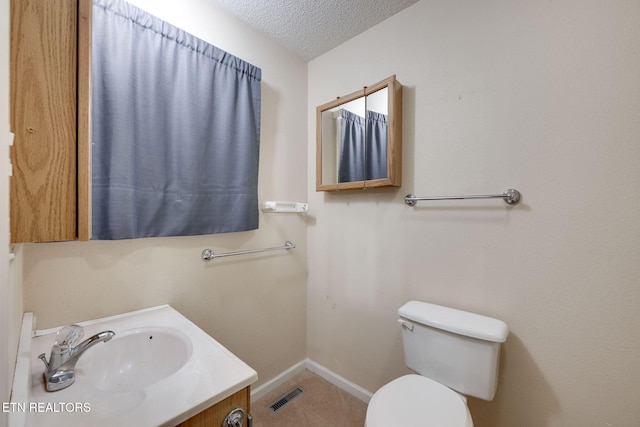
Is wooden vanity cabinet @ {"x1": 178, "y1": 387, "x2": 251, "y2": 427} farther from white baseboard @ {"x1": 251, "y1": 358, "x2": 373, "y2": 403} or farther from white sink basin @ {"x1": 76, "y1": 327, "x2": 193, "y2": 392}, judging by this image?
white baseboard @ {"x1": 251, "y1": 358, "x2": 373, "y2": 403}

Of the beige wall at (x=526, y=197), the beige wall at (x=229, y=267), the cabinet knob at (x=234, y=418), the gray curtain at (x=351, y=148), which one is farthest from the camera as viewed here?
the gray curtain at (x=351, y=148)

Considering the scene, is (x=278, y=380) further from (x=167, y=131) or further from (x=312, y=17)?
(x=312, y=17)

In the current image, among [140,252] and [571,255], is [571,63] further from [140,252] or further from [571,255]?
[140,252]

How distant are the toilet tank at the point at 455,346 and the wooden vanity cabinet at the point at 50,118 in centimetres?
131

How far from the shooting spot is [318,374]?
1.94 m

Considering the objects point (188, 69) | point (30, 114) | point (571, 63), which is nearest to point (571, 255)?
point (571, 63)

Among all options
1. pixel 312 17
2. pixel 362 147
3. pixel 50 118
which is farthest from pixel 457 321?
pixel 312 17

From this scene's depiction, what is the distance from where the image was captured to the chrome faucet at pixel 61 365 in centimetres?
76

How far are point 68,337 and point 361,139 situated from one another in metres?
1.56

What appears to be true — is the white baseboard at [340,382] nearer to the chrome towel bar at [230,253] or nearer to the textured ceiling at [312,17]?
the chrome towel bar at [230,253]

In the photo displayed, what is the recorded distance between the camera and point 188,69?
51.3 inches

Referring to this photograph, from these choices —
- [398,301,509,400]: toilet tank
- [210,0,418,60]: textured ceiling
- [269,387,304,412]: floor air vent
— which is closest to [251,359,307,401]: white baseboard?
[269,387,304,412]: floor air vent

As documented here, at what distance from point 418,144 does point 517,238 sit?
650 millimetres

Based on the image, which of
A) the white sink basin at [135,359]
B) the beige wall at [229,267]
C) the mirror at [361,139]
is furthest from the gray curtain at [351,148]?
the white sink basin at [135,359]
